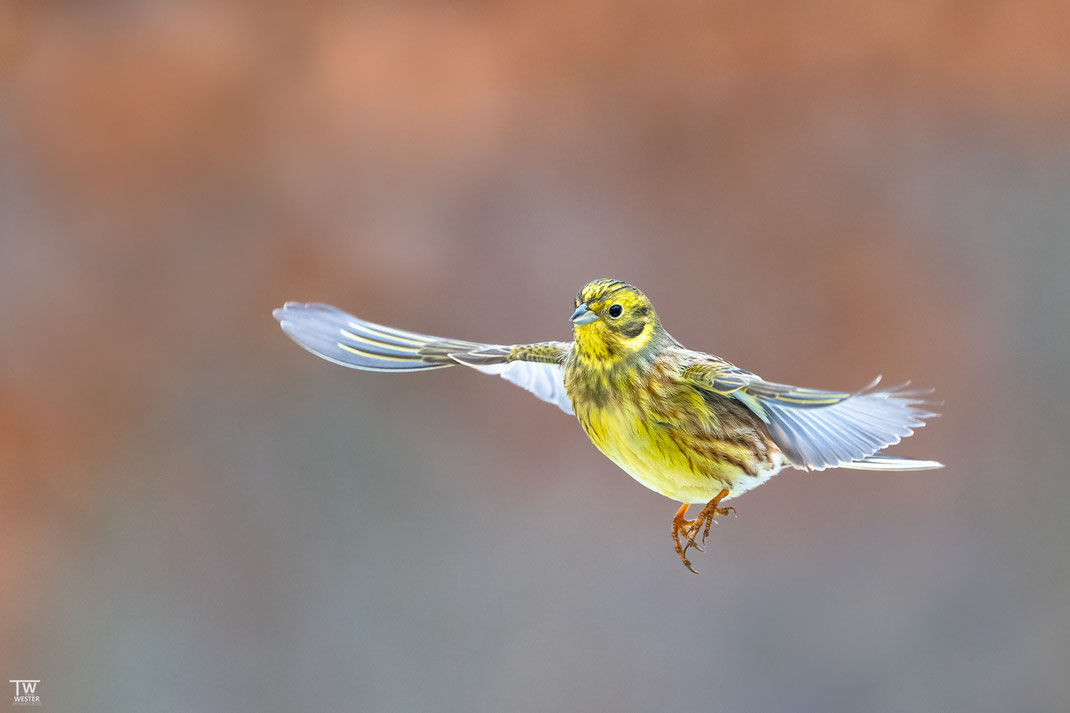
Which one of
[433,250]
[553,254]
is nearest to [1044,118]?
[553,254]

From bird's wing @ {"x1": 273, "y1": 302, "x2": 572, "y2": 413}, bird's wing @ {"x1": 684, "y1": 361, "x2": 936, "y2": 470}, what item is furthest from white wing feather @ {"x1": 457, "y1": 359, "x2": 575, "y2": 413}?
bird's wing @ {"x1": 684, "y1": 361, "x2": 936, "y2": 470}

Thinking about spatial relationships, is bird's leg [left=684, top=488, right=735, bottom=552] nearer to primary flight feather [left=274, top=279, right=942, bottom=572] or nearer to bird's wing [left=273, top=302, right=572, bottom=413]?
primary flight feather [left=274, top=279, right=942, bottom=572]

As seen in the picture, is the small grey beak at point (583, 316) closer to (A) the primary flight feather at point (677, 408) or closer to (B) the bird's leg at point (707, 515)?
(A) the primary flight feather at point (677, 408)

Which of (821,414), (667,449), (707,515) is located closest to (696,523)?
(707,515)

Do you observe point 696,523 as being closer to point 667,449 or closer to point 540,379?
point 667,449

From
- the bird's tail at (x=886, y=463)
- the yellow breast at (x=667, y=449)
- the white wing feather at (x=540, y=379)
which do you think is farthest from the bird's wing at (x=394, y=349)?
the bird's tail at (x=886, y=463)

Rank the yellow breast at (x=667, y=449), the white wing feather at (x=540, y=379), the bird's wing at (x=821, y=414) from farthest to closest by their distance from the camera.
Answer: the white wing feather at (x=540, y=379)
the yellow breast at (x=667, y=449)
the bird's wing at (x=821, y=414)

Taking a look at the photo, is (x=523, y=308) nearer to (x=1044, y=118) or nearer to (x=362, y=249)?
(x=362, y=249)
